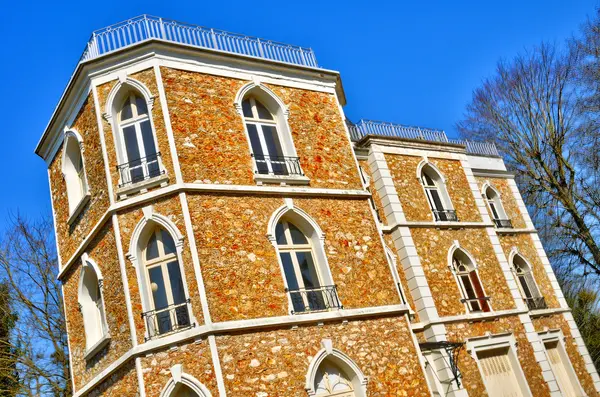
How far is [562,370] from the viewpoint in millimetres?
21281

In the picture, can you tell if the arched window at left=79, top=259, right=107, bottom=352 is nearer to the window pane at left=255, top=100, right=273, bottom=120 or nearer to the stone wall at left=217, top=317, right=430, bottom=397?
the stone wall at left=217, top=317, right=430, bottom=397

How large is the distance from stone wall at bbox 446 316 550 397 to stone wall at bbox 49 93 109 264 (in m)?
9.66

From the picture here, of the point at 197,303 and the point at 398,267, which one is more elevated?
the point at 398,267

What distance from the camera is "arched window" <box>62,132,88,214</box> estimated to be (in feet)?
54.0

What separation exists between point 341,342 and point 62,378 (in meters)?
13.3

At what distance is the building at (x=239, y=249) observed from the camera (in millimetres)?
13289

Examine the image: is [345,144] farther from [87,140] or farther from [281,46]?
[87,140]

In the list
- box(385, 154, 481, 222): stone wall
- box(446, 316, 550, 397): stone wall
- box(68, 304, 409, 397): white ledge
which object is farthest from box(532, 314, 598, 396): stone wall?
box(68, 304, 409, 397): white ledge

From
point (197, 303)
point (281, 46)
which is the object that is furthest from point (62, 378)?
point (281, 46)

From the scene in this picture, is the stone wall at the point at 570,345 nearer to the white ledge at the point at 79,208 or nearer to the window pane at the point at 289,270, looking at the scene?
the window pane at the point at 289,270

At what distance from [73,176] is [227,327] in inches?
261

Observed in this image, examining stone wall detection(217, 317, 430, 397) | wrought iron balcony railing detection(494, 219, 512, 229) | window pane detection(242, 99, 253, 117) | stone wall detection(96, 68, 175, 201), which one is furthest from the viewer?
wrought iron balcony railing detection(494, 219, 512, 229)

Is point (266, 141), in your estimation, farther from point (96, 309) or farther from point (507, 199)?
point (507, 199)

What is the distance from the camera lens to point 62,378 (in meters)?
23.3
